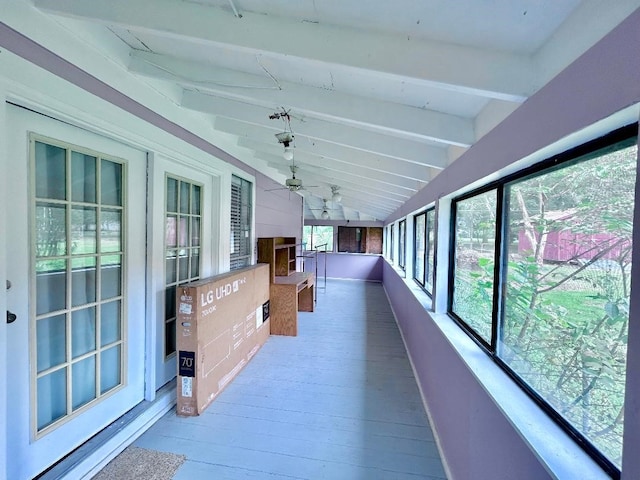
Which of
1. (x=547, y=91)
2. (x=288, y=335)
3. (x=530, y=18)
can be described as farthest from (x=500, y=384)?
(x=288, y=335)

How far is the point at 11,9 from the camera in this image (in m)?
1.27

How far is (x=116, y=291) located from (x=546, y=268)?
8.03 feet

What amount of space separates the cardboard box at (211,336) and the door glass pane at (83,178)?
0.87 m

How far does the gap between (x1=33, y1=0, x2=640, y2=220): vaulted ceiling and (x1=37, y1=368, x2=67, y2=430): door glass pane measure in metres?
1.81

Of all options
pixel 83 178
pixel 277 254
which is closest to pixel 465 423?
pixel 83 178

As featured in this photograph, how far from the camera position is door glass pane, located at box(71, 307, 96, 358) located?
1.72m

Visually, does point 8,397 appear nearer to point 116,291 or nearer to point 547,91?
point 116,291

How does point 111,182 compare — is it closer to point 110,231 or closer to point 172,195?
point 110,231

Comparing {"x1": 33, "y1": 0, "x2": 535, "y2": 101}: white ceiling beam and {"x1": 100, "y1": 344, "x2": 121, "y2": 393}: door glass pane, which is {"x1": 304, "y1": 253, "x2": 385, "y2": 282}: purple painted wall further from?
{"x1": 33, "y1": 0, "x2": 535, "y2": 101}: white ceiling beam

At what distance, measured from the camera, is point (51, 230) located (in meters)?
1.58

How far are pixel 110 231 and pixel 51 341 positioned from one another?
0.70 metres

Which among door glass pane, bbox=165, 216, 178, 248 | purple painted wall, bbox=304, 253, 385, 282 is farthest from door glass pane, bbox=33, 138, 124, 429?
purple painted wall, bbox=304, 253, 385, 282

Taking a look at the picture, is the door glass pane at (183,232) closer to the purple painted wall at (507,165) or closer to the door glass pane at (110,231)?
the door glass pane at (110,231)

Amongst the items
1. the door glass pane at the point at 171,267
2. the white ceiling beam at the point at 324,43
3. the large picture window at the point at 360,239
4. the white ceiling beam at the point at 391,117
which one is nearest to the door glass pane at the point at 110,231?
the door glass pane at the point at 171,267
